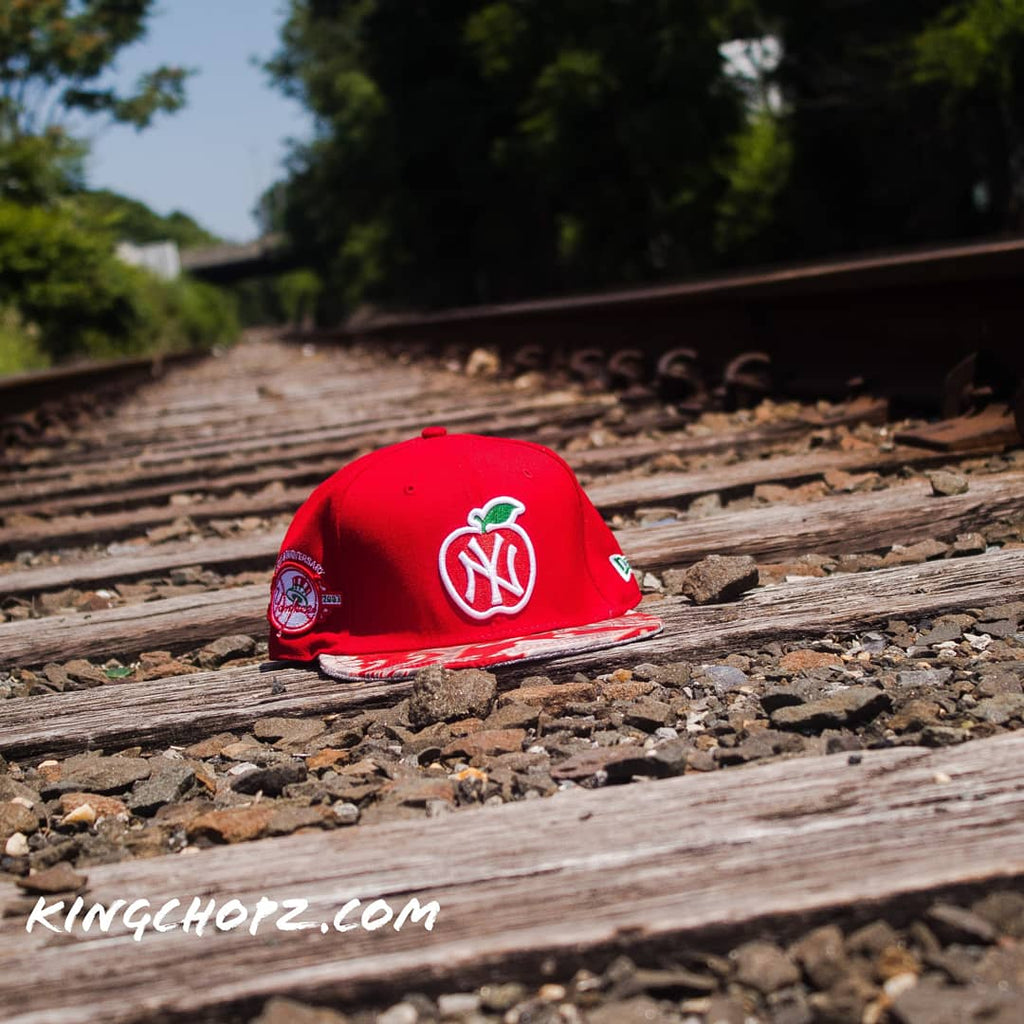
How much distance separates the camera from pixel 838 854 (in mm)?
1218

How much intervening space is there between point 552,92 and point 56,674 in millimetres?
23555

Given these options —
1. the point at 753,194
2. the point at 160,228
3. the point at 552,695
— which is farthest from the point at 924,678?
the point at 160,228

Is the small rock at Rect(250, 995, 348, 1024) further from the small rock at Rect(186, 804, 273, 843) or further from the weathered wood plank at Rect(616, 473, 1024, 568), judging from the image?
the weathered wood plank at Rect(616, 473, 1024, 568)

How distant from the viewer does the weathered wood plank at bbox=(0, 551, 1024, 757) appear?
1.91 meters

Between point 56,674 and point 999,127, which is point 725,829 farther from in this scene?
point 999,127

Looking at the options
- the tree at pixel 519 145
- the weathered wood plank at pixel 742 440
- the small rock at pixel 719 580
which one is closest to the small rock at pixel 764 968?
the small rock at pixel 719 580

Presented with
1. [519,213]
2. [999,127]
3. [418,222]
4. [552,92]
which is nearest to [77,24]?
[418,222]

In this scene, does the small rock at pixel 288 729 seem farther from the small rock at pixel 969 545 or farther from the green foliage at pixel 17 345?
the green foliage at pixel 17 345

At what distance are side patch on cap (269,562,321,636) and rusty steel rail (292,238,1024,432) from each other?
1.94 m

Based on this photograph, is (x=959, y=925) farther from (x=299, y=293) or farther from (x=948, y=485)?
(x=299, y=293)

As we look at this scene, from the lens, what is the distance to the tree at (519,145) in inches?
912

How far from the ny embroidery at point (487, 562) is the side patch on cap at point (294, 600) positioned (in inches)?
9.9

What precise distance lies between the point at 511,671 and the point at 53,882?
806mm

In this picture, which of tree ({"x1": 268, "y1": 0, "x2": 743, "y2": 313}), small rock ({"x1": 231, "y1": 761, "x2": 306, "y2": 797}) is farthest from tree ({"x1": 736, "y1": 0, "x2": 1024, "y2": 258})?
small rock ({"x1": 231, "y1": 761, "x2": 306, "y2": 797})
